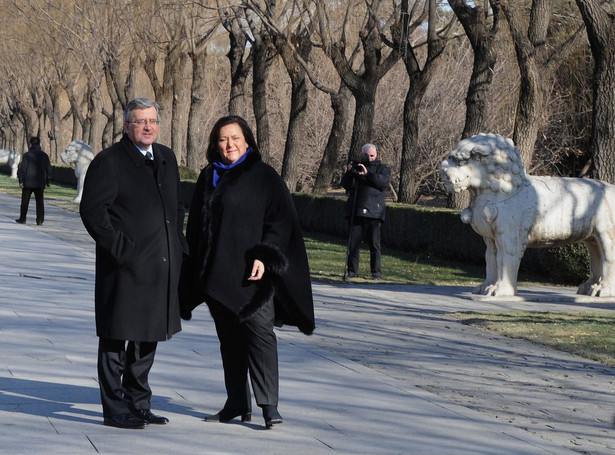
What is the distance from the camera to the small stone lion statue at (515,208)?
13.1 meters

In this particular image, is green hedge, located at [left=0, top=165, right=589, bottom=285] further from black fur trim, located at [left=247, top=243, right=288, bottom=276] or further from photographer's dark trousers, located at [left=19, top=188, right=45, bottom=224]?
black fur trim, located at [left=247, top=243, right=288, bottom=276]

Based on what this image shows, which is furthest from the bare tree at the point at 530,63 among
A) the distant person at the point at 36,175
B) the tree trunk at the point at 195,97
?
the tree trunk at the point at 195,97

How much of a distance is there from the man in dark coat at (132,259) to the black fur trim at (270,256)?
47 cm

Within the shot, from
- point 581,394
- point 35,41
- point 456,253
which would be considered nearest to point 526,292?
point 456,253

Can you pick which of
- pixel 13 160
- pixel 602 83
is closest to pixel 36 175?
pixel 602 83

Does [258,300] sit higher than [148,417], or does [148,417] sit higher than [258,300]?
[258,300]

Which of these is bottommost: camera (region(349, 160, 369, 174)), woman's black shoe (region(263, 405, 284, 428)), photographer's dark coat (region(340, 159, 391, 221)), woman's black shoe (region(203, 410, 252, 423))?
woman's black shoe (region(203, 410, 252, 423))

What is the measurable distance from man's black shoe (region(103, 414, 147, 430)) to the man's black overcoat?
0.44 metres

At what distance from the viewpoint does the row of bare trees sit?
63.5 feet

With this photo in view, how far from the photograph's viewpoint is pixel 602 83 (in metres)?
15.9

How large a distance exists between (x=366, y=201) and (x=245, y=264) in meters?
9.68

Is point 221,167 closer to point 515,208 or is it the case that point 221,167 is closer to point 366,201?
point 515,208

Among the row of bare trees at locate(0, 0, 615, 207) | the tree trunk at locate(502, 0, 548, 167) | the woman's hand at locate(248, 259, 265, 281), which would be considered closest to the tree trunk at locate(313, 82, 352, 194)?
the row of bare trees at locate(0, 0, 615, 207)

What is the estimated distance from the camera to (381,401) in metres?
7.32
